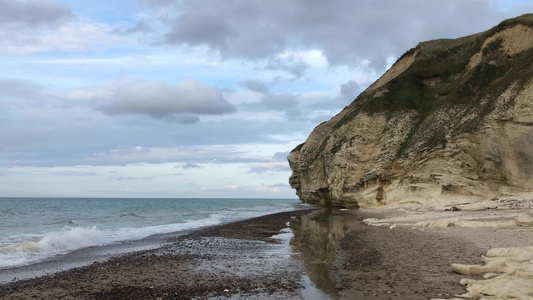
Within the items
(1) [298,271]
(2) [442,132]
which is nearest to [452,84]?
(2) [442,132]

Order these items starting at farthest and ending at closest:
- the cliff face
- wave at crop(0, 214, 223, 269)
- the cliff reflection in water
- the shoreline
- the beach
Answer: the cliff face → wave at crop(0, 214, 223, 269) → the cliff reflection in water → the shoreline → the beach

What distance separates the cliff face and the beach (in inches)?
610

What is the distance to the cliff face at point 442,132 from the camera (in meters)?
32.0

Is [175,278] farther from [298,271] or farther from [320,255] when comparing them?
[320,255]

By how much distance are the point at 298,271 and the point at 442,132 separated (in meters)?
30.5

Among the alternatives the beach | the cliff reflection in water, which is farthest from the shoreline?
the cliff reflection in water

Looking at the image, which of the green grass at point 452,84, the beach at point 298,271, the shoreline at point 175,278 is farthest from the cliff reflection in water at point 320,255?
the green grass at point 452,84

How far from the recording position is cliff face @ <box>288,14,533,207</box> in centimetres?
3203

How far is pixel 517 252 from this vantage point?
33.3 feet

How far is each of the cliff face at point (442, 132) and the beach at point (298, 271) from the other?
1550 cm

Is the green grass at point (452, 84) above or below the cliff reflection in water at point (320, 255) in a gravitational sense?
above

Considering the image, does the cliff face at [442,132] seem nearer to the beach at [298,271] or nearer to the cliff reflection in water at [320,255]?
the beach at [298,271]

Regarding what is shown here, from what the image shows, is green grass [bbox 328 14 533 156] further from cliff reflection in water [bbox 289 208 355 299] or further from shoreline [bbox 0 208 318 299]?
shoreline [bbox 0 208 318 299]

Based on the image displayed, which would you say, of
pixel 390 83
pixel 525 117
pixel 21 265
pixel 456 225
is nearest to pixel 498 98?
pixel 525 117
